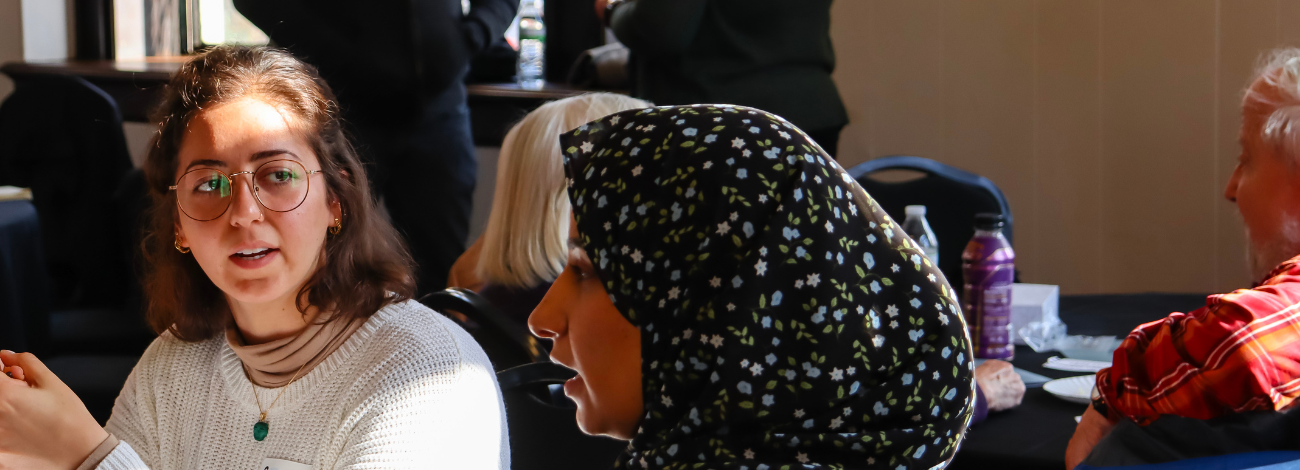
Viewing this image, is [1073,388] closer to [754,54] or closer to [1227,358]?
[1227,358]

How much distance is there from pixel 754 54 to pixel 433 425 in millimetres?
1682

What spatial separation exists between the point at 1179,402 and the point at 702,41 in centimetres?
161

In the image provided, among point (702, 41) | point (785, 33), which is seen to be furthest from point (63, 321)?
point (785, 33)

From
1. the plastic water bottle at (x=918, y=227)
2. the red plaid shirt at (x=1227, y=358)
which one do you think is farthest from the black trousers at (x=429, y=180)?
the red plaid shirt at (x=1227, y=358)

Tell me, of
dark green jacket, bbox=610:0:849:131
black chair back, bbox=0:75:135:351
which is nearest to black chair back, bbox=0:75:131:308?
black chair back, bbox=0:75:135:351

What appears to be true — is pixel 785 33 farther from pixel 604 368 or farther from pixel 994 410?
pixel 604 368

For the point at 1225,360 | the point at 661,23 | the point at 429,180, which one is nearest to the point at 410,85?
the point at 429,180

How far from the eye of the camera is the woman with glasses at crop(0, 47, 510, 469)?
1017 millimetres

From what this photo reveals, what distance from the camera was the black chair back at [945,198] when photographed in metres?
2.51

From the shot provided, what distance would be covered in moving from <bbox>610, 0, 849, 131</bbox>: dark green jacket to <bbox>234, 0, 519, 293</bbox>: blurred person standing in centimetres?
43

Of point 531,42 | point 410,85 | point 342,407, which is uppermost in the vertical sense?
point 531,42

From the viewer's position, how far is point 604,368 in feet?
2.94

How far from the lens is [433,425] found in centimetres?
98

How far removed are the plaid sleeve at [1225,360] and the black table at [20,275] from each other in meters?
2.27
